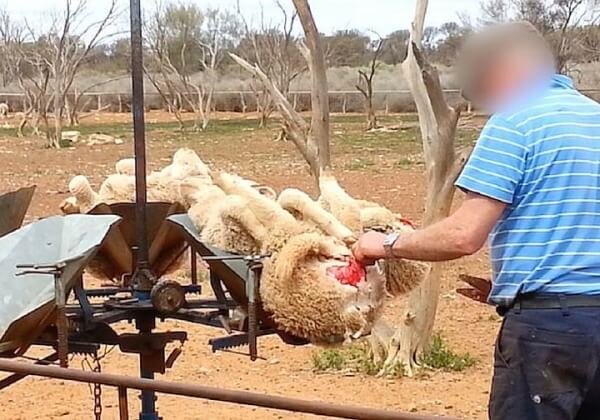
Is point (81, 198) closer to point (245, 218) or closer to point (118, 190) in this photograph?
point (118, 190)

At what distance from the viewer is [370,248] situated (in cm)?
246

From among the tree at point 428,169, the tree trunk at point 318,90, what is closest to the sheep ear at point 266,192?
the tree trunk at point 318,90

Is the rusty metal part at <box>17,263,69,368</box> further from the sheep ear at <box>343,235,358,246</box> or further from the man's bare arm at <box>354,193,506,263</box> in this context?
the man's bare arm at <box>354,193,506,263</box>

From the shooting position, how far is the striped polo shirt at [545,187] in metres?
2.20

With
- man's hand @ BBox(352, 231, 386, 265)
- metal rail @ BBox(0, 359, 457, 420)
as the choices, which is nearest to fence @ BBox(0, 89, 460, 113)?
man's hand @ BBox(352, 231, 386, 265)

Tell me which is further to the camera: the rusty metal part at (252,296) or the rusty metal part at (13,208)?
the rusty metal part at (13,208)

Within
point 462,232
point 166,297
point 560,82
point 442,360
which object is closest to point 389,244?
point 462,232

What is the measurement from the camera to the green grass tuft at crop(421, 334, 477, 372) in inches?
250

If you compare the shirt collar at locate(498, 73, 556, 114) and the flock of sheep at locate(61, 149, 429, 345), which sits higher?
the shirt collar at locate(498, 73, 556, 114)

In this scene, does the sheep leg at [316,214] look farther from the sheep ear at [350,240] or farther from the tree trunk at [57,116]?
the tree trunk at [57,116]

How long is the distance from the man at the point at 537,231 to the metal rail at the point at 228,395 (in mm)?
422

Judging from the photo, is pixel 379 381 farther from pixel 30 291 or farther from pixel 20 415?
pixel 30 291

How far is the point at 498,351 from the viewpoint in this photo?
2348 mm

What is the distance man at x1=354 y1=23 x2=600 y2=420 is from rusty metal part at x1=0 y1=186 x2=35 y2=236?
1.57 meters
